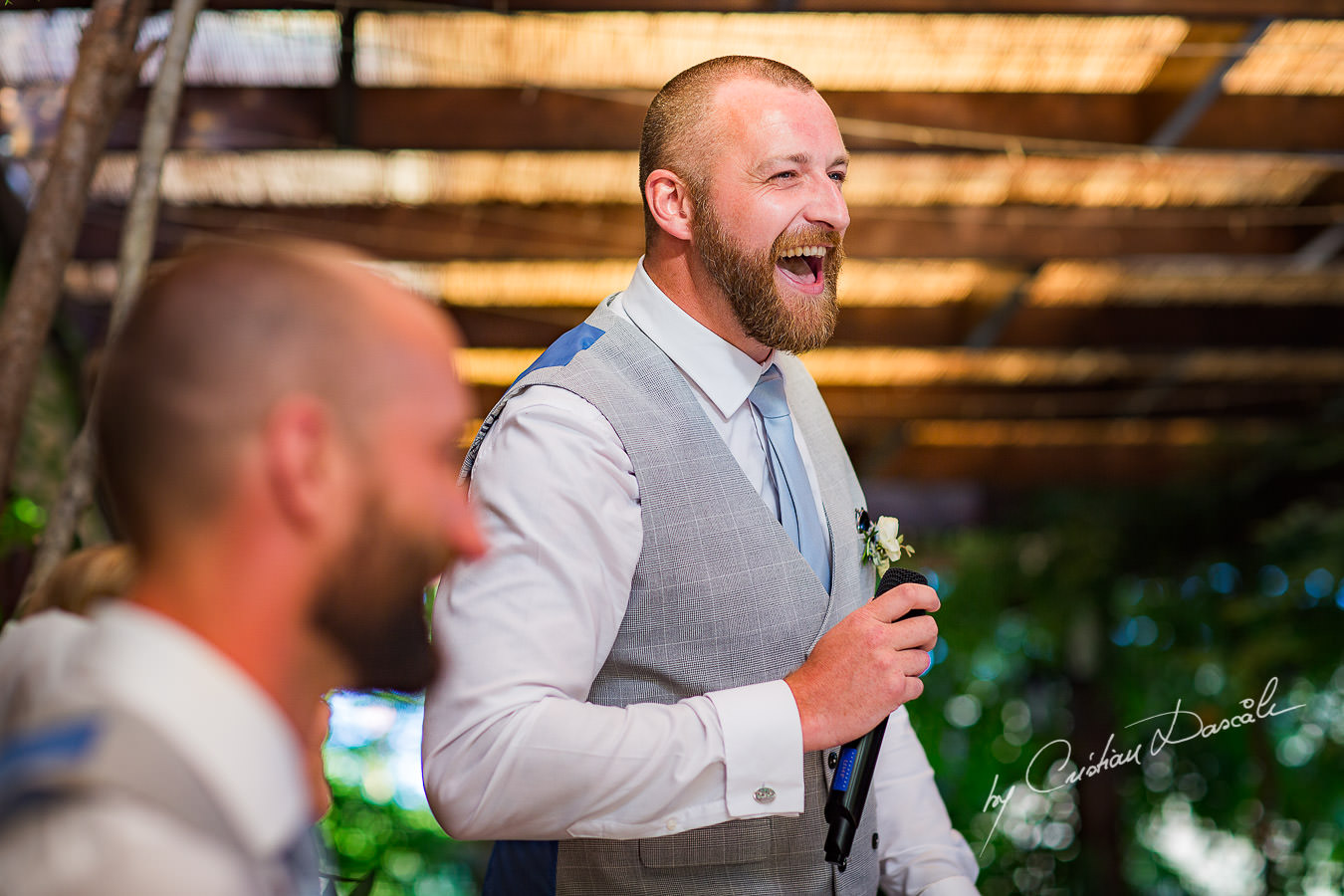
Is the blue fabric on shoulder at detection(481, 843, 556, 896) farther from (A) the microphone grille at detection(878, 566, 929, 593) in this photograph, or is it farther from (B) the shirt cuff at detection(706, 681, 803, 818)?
(A) the microphone grille at detection(878, 566, 929, 593)

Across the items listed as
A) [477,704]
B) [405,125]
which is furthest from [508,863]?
[405,125]

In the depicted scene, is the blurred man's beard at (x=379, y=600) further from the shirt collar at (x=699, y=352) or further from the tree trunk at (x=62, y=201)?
the tree trunk at (x=62, y=201)

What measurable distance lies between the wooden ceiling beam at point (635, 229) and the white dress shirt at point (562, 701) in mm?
2431

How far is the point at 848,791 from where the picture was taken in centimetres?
128

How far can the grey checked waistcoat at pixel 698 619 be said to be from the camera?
51.0 inches

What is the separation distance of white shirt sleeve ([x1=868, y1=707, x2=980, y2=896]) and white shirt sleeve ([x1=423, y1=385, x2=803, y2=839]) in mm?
379

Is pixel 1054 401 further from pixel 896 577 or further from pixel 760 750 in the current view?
pixel 760 750

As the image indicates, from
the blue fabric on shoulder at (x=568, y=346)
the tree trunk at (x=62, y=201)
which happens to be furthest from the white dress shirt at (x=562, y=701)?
the tree trunk at (x=62, y=201)

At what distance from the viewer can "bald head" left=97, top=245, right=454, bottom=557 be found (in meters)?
0.61

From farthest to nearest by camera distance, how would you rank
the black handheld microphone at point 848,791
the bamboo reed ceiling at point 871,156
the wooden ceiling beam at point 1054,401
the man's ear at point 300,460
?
the wooden ceiling beam at point 1054,401, the bamboo reed ceiling at point 871,156, the black handheld microphone at point 848,791, the man's ear at point 300,460

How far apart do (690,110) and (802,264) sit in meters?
0.25

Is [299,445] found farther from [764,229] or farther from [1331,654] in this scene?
[1331,654]

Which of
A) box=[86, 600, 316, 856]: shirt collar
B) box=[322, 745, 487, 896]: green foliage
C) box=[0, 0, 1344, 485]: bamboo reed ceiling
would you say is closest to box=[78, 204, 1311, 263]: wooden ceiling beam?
box=[0, 0, 1344, 485]: bamboo reed ceiling

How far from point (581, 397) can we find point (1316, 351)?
417cm
